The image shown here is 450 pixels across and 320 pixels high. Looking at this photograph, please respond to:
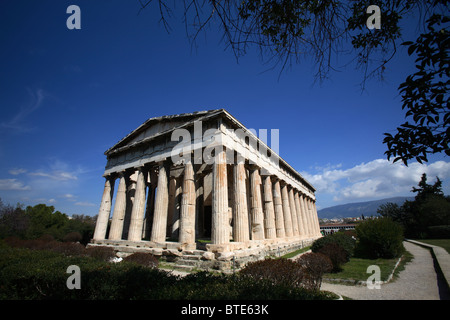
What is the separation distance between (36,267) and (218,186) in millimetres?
8123

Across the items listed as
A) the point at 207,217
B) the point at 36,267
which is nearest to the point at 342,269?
the point at 36,267

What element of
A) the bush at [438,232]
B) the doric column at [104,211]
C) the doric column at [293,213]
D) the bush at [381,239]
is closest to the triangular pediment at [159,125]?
the doric column at [104,211]

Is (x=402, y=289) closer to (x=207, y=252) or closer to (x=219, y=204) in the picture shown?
(x=207, y=252)

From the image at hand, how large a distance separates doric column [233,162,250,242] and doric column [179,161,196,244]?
2.73 metres

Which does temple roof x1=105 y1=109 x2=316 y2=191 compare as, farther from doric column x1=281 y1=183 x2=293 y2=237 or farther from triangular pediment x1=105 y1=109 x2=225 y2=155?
doric column x1=281 y1=183 x2=293 y2=237

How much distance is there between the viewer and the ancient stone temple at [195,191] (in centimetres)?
1166

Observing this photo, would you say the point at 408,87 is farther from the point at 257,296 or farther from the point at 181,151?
the point at 181,151

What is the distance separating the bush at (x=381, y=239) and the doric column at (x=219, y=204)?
10934mm

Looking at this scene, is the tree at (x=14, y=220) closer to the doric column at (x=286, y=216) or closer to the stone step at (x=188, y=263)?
the stone step at (x=188, y=263)

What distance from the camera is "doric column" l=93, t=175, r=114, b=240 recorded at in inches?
713

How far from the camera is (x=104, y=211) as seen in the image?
62.0 ft

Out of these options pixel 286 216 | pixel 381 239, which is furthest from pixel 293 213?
pixel 381 239

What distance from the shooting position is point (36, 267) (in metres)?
6.03

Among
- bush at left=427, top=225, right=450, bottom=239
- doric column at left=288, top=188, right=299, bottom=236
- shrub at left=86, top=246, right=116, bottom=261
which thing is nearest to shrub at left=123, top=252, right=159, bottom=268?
shrub at left=86, top=246, right=116, bottom=261
